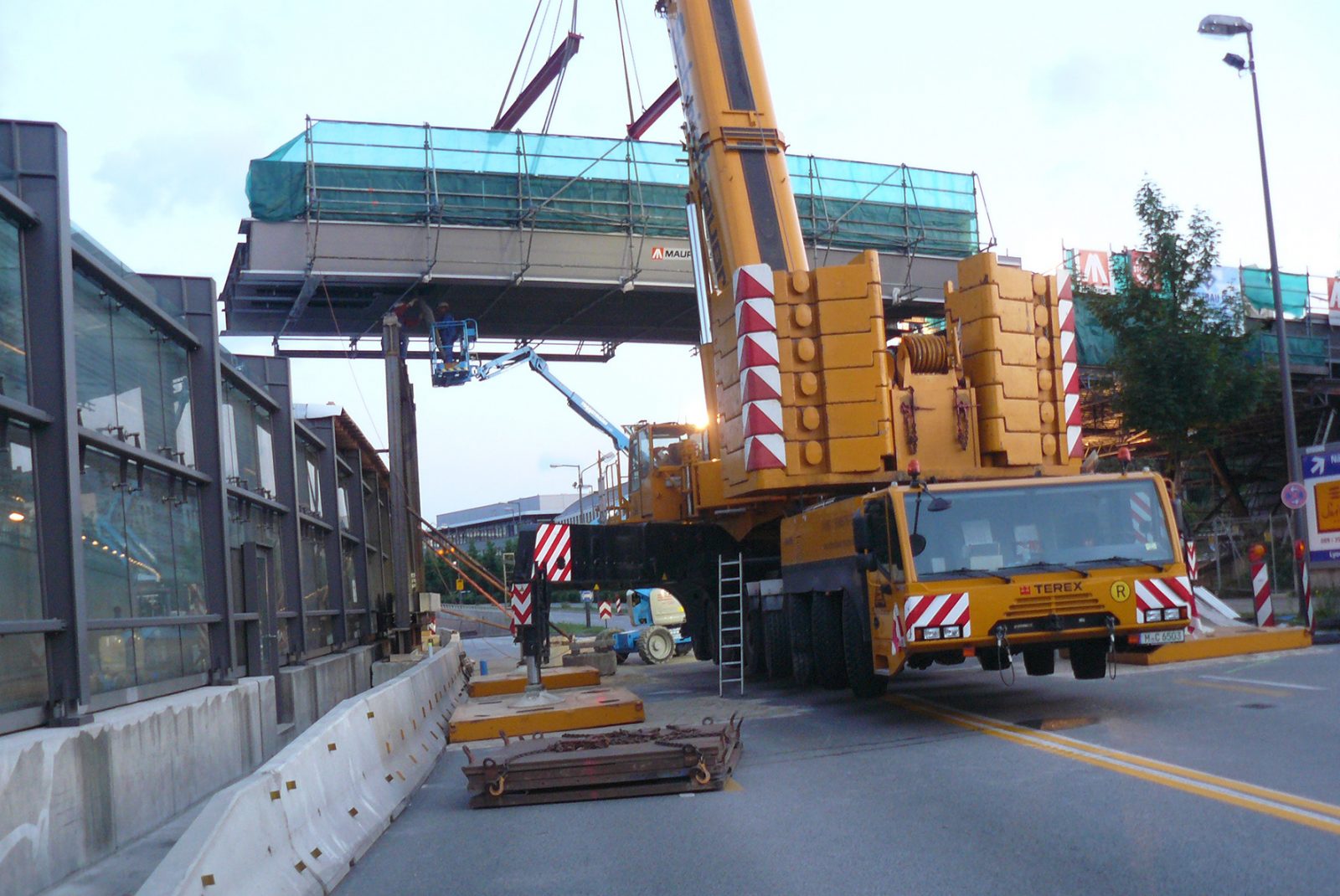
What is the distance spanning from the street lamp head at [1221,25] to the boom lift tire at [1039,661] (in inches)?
512

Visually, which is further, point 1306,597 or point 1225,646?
point 1306,597

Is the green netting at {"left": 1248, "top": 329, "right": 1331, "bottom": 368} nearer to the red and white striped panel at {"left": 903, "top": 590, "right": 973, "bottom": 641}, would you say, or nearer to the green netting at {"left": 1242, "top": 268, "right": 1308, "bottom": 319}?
the green netting at {"left": 1242, "top": 268, "right": 1308, "bottom": 319}

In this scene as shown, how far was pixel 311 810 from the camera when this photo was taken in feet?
21.6

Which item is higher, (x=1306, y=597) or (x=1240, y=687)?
(x=1306, y=597)

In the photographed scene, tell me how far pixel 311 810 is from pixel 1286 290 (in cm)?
4430

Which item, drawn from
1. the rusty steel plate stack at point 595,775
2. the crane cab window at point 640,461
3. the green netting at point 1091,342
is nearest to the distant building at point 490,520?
the green netting at point 1091,342

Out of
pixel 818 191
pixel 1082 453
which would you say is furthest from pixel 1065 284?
pixel 818 191

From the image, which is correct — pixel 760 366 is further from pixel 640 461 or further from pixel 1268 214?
pixel 1268 214

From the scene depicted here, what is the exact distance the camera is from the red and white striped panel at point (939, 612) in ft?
35.5

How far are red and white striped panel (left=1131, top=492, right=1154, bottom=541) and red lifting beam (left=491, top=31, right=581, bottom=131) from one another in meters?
22.2

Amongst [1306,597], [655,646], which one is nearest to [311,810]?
[1306,597]

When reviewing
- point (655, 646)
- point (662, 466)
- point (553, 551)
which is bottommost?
point (655, 646)

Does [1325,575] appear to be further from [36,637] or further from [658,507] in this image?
[36,637]

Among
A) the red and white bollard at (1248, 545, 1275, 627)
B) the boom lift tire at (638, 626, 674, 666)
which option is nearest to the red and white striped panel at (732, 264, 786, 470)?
the red and white bollard at (1248, 545, 1275, 627)
